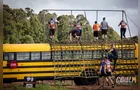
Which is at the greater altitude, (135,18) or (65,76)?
(135,18)

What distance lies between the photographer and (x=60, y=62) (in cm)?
646

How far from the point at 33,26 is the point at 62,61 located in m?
0.69

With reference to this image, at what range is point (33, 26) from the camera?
634 centimetres

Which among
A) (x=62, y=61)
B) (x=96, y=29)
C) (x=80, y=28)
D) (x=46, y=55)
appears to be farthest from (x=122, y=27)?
(x=46, y=55)

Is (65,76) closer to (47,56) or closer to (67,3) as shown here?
(47,56)

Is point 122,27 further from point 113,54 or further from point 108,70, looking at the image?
point 108,70

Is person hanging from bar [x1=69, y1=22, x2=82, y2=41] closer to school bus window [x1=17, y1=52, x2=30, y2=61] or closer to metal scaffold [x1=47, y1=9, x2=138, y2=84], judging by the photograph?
metal scaffold [x1=47, y1=9, x2=138, y2=84]

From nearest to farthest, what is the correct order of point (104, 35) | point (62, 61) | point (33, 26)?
point (33, 26) < point (62, 61) < point (104, 35)

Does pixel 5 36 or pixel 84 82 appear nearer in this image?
pixel 5 36

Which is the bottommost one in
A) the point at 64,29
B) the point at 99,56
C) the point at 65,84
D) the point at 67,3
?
the point at 65,84

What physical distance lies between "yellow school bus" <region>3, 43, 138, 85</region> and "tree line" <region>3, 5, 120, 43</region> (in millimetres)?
110

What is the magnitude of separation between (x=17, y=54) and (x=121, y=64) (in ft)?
5.30

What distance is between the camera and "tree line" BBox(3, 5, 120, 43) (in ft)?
20.4

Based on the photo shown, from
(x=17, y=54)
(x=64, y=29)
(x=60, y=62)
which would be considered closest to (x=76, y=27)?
(x=64, y=29)
